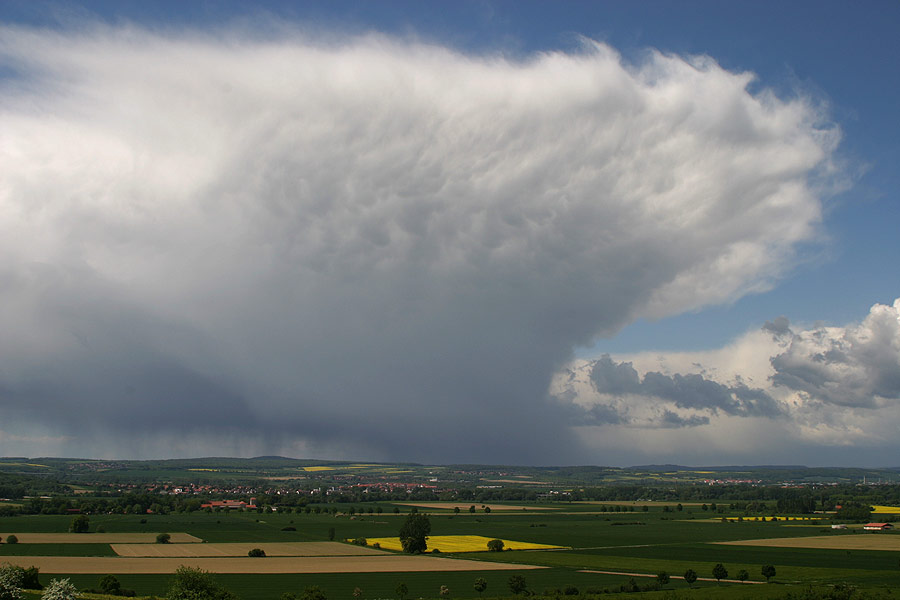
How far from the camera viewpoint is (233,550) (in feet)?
327

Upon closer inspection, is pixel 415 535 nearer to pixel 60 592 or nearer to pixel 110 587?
pixel 110 587

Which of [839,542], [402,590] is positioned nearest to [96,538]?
[402,590]

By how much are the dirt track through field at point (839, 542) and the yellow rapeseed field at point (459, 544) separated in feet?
106

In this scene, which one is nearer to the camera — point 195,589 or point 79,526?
point 195,589

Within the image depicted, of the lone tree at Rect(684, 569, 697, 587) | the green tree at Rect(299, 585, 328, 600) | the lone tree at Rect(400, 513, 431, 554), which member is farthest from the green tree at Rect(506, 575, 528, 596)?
the lone tree at Rect(400, 513, 431, 554)

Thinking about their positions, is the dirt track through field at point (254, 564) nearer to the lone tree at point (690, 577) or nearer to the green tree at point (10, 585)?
the green tree at point (10, 585)

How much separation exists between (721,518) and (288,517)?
100m

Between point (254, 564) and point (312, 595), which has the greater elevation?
point (312, 595)

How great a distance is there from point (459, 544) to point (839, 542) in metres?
58.9

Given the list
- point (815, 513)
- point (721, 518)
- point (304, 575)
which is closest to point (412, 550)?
point (304, 575)

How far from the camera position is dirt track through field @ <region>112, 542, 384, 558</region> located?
94125mm

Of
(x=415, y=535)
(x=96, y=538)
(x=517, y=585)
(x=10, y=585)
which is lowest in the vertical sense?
(x=96, y=538)

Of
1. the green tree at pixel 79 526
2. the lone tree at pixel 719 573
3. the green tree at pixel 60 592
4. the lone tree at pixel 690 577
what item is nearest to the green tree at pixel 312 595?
the green tree at pixel 60 592

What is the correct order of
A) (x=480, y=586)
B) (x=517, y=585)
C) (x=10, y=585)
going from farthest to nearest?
(x=480, y=586) < (x=517, y=585) < (x=10, y=585)
